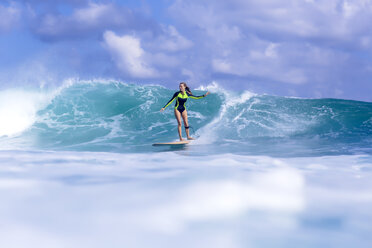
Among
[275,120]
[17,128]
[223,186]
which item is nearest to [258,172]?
[223,186]

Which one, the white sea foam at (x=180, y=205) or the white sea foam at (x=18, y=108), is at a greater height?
the white sea foam at (x=18, y=108)

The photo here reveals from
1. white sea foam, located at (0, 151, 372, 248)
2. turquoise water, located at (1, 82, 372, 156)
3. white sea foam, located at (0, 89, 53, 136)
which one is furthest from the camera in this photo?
white sea foam, located at (0, 89, 53, 136)

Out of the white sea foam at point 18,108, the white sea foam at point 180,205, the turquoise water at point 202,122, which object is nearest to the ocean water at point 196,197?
the white sea foam at point 180,205

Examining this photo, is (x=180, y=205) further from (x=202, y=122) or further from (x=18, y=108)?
(x=18, y=108)

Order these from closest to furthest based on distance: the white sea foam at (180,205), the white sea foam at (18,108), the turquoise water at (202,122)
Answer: the white sea foam at (180,205)
the turquoise water at (202,122)
the white sea foam at (18,108)

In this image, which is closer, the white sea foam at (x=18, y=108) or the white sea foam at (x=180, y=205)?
the white sea foam at (x=180, y=205)

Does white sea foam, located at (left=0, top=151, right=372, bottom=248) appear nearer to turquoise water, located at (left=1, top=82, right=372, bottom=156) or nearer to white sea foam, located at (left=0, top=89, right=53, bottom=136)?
turquoise water, located at (left=1, top=82, right=372, bottom=156)

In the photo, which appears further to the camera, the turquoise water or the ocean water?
the turquoise water

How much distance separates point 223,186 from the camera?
502 centimetres

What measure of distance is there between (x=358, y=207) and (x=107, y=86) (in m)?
18.1

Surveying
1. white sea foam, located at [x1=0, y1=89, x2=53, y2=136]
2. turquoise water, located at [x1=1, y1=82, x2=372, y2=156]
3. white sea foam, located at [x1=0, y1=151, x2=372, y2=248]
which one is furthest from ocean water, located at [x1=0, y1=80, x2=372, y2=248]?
white sea foam, located at [x1=0, y1=89, x2=53, y2=136]

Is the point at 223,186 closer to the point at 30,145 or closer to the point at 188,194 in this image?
the point at 188,194

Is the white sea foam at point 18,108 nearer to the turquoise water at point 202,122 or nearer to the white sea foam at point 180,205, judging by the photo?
the turquoise water at point 202,122

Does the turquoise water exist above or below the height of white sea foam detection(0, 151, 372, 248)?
above
